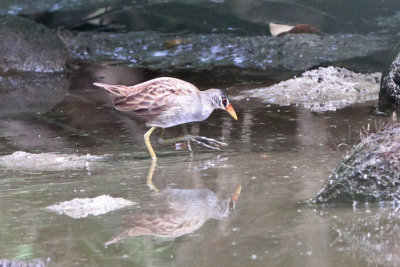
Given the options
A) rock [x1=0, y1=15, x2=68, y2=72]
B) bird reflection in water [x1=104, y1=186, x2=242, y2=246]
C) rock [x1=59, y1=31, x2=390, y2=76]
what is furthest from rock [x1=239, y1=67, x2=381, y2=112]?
rock [x1=0, y1=15, x2=68, y2=72]

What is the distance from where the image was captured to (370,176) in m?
4.63

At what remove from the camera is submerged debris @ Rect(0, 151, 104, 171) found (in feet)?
20.4

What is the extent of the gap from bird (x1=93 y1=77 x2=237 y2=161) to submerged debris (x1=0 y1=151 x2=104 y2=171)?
0.62m

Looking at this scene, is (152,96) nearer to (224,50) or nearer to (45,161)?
(45,161)

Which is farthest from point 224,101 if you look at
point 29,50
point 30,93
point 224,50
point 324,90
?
point 29,50

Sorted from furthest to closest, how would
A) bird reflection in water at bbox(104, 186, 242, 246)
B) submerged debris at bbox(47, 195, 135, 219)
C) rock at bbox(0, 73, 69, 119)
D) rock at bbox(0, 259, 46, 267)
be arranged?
rock at bbox(0, 73, 69, 119) → submerged debris at bbox(47, 195, 135, 219) → bird reflection in water at bbox(104, 186, 242, 246) → rock at bbox(0, 259, 46, 267)

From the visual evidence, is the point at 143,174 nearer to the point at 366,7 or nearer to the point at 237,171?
the point at 237,171

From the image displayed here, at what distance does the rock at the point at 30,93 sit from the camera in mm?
9219

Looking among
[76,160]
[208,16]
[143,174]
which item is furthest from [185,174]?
[208,16]

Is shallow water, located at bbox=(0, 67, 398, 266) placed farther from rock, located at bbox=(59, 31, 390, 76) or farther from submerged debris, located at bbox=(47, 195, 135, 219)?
A: rock, located at bbox=(59, 31, 390, 76)

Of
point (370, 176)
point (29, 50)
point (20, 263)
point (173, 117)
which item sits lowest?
point (29, 50)

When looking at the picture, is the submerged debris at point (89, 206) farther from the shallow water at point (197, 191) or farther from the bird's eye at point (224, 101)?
the bird's eye at point (224, 101)

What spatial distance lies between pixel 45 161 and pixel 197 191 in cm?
174

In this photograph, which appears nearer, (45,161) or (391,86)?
(45,161)
